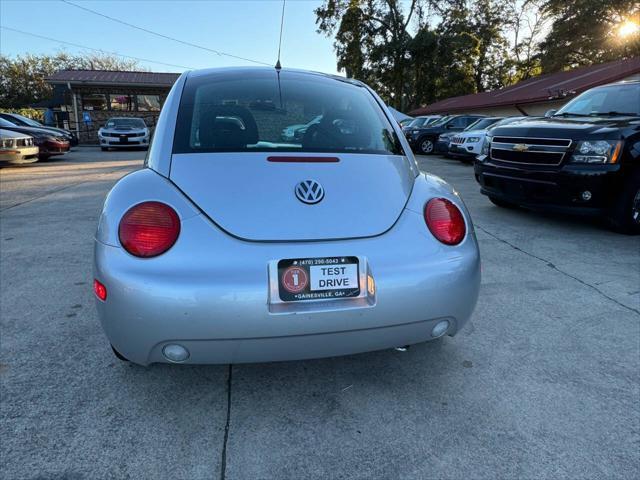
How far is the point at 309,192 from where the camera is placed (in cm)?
184

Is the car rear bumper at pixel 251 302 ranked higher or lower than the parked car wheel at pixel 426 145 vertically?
lower

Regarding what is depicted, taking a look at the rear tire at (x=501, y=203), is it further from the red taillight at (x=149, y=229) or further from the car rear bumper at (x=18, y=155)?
the car rear bumper at (x=18, y=155)

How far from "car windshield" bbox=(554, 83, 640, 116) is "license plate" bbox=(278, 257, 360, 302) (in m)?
5.38

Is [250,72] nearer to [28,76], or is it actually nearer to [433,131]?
[433,131]

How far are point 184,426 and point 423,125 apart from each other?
55.8ft

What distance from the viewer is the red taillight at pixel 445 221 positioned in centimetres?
193

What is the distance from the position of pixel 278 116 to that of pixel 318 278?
44.5 inches

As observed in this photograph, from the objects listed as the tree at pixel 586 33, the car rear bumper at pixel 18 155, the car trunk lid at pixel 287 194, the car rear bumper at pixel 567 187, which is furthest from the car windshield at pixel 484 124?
the tree at pixel 586 33

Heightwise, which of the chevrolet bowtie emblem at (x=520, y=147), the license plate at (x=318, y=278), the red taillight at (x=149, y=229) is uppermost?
the chevrolet bowtie emblem at (x=520, y=147)

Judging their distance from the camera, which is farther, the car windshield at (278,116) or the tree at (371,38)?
the tree at (371,38)

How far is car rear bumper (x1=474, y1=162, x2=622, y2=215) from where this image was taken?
4.56 m

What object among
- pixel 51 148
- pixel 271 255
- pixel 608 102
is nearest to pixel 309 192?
pixel 271 255

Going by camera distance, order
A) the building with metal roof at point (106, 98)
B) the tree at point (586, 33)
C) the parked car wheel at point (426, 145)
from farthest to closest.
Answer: the tree at point (586, 33), the building with metal roof at point (106, 98), the parked car wheel at point (426, 145)

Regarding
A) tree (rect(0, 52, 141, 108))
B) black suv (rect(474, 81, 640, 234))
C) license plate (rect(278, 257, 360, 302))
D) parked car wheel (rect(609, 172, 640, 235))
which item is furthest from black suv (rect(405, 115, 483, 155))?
tree (rect(0, 52, 141, 108))
